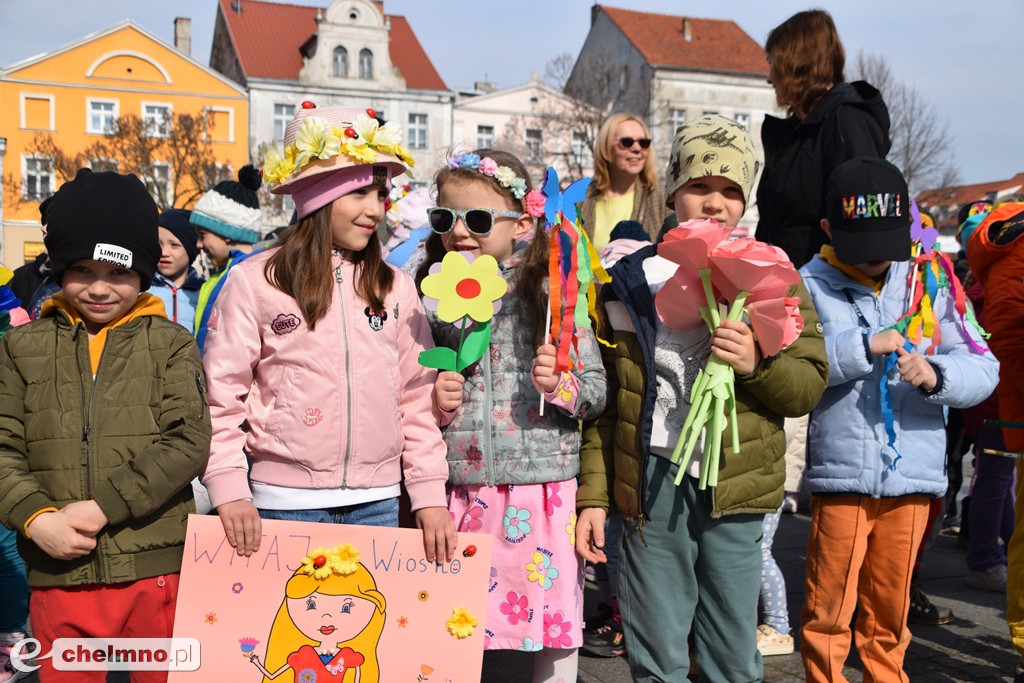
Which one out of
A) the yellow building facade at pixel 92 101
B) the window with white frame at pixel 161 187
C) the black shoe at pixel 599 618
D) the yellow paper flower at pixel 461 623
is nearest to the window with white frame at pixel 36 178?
the yellow building facade at pixel 92 101

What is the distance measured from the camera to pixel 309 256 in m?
2.58

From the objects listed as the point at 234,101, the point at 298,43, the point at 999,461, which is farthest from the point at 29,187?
the point at 999,461

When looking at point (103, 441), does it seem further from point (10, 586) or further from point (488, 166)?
point (10, 586)

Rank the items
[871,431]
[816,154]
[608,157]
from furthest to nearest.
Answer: [608,157] < [816,154] < [871,431]

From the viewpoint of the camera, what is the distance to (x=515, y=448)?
2.70m

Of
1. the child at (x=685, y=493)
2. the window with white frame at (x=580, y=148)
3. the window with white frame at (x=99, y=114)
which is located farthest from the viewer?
the window with white frame at (x=99, y=114)

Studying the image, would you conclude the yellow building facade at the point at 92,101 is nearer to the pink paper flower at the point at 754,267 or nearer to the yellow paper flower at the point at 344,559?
the yellow paper flower at the point at 344,559

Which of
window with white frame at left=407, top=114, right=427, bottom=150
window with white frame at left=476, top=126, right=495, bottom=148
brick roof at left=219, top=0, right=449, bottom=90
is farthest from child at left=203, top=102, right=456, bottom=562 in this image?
window with white frame at left=476, top=126, right=495, bottom=148

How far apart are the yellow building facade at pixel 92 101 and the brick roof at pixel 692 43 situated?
61.2 ft

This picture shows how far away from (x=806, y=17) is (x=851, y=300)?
1.23 m

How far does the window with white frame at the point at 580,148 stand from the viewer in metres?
33.9

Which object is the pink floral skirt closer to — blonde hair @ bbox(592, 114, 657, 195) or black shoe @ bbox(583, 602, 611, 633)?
black shoe @ bbox(583, 602, 611, 633)

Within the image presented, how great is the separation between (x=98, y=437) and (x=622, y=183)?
3204mm

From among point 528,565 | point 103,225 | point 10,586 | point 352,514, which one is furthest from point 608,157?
point 10,586
